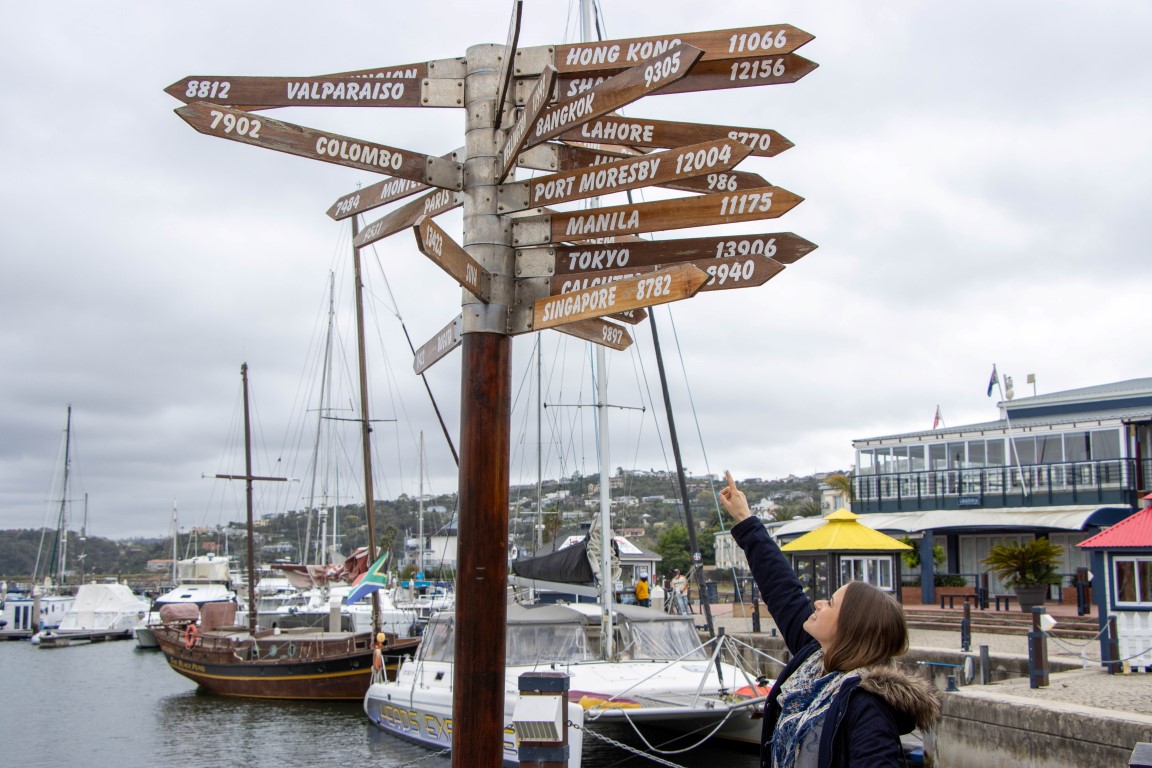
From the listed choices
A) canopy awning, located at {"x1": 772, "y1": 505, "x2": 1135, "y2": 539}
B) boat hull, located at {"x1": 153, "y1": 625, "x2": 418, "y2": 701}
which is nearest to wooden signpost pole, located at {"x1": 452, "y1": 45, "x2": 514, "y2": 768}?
boat hull, located at {"x1": 153, "y1": 625, "x2": 418, "y2": 701}

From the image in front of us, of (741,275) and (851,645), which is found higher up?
(741,275)

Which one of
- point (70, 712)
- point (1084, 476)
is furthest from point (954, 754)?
point (70, 712)

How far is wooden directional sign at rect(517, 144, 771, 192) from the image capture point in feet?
17.0

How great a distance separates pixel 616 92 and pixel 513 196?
797 millimetres

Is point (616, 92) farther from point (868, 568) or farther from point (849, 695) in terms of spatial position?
point (868, 568)

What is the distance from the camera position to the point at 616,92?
4320 mm

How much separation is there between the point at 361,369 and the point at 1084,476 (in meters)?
22.7

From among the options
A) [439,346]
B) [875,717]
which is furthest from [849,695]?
[439,346]

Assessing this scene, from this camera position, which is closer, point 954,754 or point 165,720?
point 954,754

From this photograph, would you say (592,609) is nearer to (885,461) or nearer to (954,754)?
(954,754)

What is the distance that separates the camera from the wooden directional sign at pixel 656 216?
14.9 feet

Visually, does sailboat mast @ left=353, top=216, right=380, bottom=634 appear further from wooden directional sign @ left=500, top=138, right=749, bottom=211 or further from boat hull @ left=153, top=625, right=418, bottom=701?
wooden directional sign @ left=500, top=138, right=749, bottom=211

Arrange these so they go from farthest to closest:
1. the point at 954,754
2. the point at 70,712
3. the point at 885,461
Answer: the point at 885,461, the point at 70,712, the point at 954,754

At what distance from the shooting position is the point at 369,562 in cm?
3425
